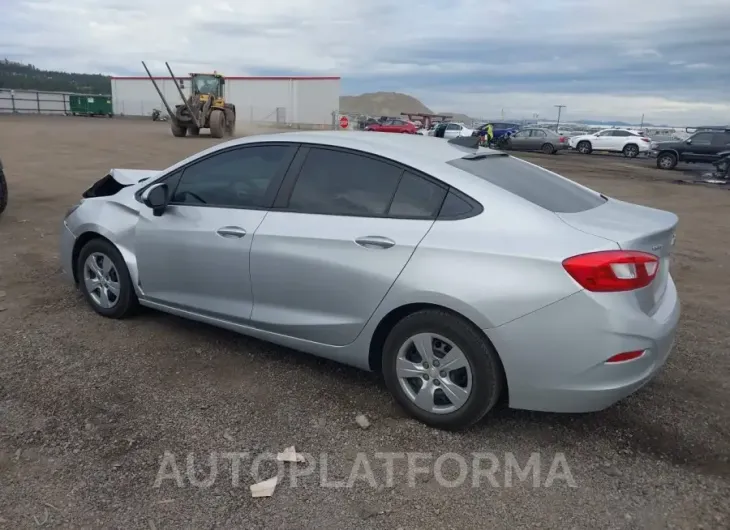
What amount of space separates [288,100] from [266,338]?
53569mm

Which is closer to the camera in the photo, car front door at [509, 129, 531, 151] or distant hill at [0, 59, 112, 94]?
car front door at [509, 129, 531, 151]

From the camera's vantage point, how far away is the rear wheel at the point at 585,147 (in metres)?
34.9

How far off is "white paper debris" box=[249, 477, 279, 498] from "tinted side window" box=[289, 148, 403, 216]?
1.54m

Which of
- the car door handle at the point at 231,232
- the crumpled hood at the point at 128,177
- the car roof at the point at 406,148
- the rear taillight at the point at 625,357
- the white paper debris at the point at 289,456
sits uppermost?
the car roof at the point at 406,148

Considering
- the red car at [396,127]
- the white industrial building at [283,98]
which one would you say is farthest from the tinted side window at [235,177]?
the white industrial building at [283,98]

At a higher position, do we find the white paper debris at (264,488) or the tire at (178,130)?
the tire at (178,130)

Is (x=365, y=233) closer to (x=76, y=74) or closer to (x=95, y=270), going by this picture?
(x=95, y=270)

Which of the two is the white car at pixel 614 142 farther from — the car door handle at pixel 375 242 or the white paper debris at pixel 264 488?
the white paper debris at pixel 264 488

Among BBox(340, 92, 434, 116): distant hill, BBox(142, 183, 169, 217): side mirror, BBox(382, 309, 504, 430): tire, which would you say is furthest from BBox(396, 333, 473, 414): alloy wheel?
BBox(340, 92, 434, 116): distant hill

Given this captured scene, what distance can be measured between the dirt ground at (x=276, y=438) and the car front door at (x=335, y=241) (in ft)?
1.63

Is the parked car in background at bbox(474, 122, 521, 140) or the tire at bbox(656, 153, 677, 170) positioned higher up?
the parked car in background at bbox(474, 122, 521, 140)

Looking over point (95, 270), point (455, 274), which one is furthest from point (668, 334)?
point (95, 270)

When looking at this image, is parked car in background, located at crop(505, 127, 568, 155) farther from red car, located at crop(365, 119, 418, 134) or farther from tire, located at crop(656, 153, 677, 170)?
tire, located at crop(656, 153, 677, 170)

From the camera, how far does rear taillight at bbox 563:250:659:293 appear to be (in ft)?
9.98
